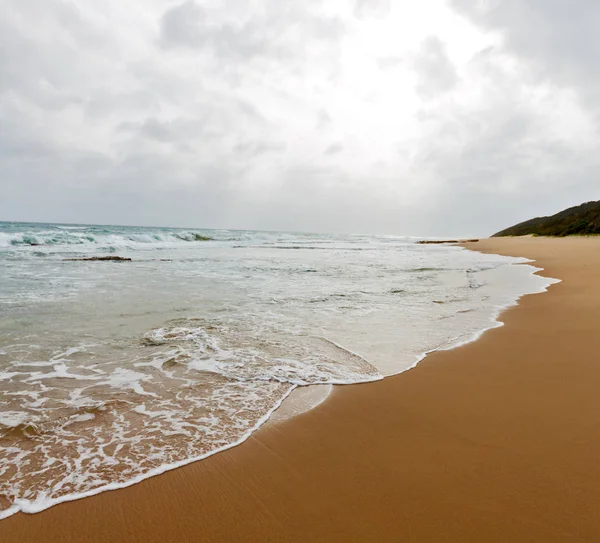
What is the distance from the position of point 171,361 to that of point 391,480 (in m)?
2.80

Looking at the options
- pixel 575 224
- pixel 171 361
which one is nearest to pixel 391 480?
pixel 171 361

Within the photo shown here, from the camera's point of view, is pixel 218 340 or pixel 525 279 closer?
pixel 218 340

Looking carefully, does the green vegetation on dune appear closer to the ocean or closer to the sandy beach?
the ocean

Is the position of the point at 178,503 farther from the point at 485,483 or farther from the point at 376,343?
the point at 376,343

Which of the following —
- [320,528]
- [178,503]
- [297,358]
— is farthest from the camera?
[297,358]

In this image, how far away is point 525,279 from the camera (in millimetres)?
10930

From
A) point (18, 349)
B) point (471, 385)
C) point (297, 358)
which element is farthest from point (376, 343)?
point (18, 349)

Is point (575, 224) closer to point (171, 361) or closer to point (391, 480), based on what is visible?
point (171, 361)

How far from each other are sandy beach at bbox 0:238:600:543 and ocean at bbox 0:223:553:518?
21cm

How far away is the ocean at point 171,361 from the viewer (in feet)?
8.09

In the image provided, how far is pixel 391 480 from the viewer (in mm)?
2148

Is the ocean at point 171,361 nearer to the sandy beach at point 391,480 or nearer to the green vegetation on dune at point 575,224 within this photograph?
the sandy beach at point 391,480

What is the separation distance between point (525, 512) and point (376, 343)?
3.00 metres

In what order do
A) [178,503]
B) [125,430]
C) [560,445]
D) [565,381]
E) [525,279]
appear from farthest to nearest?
[525,279] → [565,381] → [125,430] → [560,445] → [178,503]
